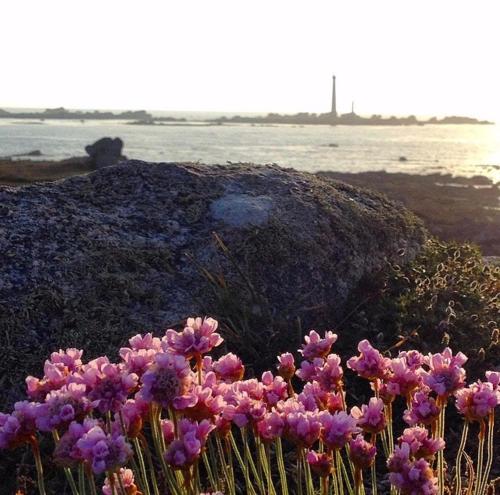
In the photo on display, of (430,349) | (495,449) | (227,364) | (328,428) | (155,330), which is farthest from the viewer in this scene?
(430,349)

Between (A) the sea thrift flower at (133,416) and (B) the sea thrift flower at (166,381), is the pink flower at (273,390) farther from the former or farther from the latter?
(B) the sea thrift flower at (166,381)

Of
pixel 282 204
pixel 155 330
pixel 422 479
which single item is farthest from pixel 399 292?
pixel 422 479

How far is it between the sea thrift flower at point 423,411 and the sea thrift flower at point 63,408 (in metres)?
1.03

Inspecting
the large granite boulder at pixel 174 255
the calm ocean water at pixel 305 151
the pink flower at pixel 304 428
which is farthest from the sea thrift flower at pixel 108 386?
the calm ocean water at pixel 305 151

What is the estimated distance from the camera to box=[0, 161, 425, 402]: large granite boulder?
14.9 ft

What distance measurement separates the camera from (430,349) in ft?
16.4

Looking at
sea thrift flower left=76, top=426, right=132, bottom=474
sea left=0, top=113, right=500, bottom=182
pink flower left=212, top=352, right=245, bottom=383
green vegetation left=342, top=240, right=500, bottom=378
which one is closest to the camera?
sea thrift flower left=76, top=426, right=132, bottom=474

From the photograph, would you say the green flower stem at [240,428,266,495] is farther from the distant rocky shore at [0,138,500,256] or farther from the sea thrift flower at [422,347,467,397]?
the distant rocky shore at [0,138,500,256]

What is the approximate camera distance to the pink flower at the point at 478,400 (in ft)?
7.23

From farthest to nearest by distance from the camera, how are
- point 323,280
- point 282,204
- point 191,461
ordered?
point 282,204, point 323,280, point 191,461

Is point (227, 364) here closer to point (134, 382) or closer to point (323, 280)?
point (134, 382)

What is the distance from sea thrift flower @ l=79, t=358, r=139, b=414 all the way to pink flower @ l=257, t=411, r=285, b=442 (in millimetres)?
423

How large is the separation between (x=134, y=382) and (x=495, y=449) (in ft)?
9.85

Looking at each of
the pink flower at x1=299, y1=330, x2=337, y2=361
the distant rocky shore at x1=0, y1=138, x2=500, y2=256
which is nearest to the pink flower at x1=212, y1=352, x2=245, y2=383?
the pink flower at x1=299, y1=330, x2=337, y2=361
